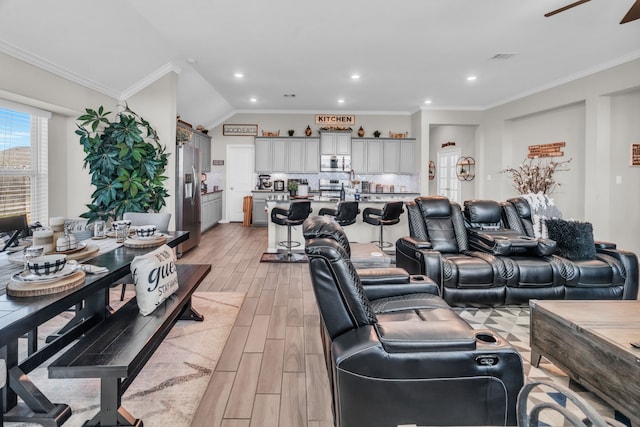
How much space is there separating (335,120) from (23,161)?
6.51 m

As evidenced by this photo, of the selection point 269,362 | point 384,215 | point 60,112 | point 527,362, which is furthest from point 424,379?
point 60,112

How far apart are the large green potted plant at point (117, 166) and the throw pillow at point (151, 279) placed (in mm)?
2625

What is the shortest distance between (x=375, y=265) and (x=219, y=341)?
176cm

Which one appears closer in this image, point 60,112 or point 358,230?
point 60,112

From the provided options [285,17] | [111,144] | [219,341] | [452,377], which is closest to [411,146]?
[285,17]

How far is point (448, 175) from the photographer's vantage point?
32.5 ft

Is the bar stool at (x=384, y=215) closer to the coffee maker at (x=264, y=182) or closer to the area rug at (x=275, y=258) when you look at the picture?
the area rug at (x=275, y=258)

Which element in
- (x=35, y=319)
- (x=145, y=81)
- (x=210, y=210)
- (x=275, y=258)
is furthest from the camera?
(x=210, y=210)

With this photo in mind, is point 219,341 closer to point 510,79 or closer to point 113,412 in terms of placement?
point 113,412

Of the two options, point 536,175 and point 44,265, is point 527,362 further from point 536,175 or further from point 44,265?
point 536,175

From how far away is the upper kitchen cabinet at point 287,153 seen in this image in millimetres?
9148

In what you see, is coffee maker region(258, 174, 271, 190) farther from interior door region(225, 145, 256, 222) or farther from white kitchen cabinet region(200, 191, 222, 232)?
white kitchen cabinet region(200, 191, 222, 232)

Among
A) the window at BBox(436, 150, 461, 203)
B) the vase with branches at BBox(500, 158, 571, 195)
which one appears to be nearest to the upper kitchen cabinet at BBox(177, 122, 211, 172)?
the window at BBox(436, 150, 461, 203)

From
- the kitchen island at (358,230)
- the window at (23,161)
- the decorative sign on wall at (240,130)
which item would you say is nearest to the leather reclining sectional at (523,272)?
the kitchen island at (358,230)
